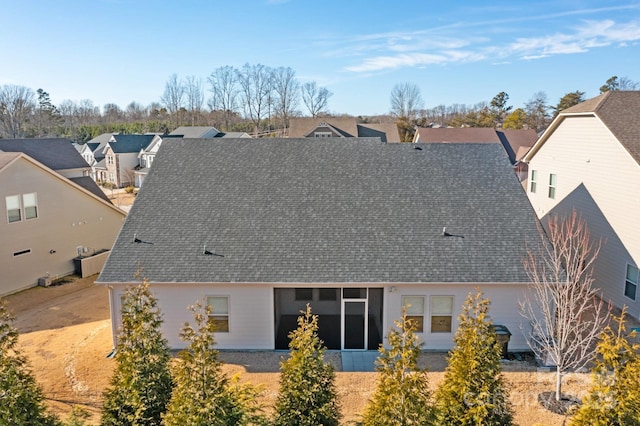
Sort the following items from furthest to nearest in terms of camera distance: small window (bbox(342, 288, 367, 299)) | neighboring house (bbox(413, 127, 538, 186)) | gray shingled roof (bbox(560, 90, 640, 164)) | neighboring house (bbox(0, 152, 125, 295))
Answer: neighboring house (bbox(413, 127, 538, 186))
neighboring house (bbox(0, 152, 125, 295))
gray shingled roof (bbox(560, 90, 640, 164))
small window (bbox(342, 288, 367, 299))

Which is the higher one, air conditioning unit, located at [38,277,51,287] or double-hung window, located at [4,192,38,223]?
double-hung window, located at [4,192,38,223]

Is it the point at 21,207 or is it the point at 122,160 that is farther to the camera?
the point at 122,160

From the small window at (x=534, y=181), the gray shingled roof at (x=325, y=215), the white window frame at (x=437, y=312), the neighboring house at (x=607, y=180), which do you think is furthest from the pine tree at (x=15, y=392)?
the small window at (x=534, y=181)

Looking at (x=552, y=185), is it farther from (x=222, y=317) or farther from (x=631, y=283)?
(x=222, y=317)

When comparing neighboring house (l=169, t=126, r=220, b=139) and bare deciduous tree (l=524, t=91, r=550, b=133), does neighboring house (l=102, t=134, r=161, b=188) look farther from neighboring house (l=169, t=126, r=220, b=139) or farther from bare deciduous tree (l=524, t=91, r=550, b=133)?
bare deciduous tree (l=524, t=91, r=550, b=133)

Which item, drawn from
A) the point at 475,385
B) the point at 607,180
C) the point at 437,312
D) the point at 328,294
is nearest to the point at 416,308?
the point at 437,312

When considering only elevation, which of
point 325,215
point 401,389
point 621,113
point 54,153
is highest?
point 621,113

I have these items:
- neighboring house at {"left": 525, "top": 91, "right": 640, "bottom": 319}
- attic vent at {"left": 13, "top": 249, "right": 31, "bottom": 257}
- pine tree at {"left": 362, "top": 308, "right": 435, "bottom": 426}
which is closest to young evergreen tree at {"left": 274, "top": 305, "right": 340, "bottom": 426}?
pine tree at {"left": 362, "top": 308, "right": 435, "bottom": 426}
